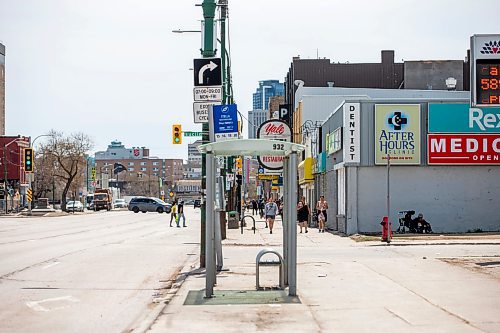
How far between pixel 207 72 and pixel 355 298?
7.00 metres

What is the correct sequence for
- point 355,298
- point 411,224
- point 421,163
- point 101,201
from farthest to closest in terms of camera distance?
1. point 101,201
2. point 421,163
3. point 411,224
4. point 355,298

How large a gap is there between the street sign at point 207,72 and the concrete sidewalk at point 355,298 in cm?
436

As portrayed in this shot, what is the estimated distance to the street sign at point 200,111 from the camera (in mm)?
17562

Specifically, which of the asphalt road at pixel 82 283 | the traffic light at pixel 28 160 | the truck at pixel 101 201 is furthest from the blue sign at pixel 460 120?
the truck at pixel 101 201

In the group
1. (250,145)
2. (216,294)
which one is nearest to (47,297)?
(216,294)

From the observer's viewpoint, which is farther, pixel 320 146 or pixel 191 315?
pixel 320 146

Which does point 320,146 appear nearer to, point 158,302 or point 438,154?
point 438,154

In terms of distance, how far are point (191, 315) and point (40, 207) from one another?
283ft

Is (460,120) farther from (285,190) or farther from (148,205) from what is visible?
(148,205)

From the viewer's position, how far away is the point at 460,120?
32.8m

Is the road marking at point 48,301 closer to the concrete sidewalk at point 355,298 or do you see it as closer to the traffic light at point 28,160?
the concrete sidewalk at point 355,298

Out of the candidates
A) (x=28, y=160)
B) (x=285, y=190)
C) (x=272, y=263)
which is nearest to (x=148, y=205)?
(x=28, y=160)

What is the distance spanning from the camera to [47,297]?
13711 millimetres

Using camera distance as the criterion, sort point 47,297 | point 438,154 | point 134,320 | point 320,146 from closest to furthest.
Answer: point 134,320, point 47,297, point 438,154, point 320,146
